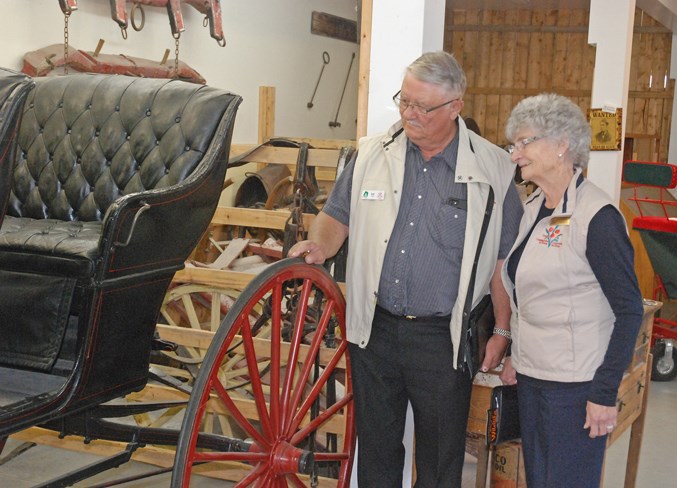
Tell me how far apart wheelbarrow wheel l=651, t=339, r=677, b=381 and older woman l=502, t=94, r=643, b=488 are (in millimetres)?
4213

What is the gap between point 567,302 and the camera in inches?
98.5

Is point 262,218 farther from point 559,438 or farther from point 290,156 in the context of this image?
point 559,438

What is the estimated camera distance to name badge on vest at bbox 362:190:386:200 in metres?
2.83

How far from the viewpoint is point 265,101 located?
8688 mm

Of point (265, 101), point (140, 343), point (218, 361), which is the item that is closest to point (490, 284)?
point (218, 361)

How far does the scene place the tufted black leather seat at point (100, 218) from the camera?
8.61ft

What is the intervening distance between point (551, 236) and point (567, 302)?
7.6 inches

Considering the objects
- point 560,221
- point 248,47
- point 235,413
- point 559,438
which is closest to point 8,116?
point 235,413

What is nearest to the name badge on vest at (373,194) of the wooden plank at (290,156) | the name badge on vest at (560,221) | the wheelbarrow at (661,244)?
the name badge on vest at (560,221)

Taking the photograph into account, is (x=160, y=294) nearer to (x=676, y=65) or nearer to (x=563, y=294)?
(x=563, y=294)

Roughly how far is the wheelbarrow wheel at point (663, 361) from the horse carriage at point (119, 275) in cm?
389

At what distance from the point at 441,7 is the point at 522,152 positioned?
127 centimetres

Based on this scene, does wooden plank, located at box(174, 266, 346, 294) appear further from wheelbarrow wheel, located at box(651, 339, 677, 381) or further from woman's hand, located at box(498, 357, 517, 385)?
wheelbarrow wheel, located at box(651, 339, 677, 381)

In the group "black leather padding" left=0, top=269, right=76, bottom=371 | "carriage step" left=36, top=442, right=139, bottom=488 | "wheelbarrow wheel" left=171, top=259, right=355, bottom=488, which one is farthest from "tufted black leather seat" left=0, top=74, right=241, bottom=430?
"wheelbarrow wheel" left=171, top=259, right=355, bottom=488
